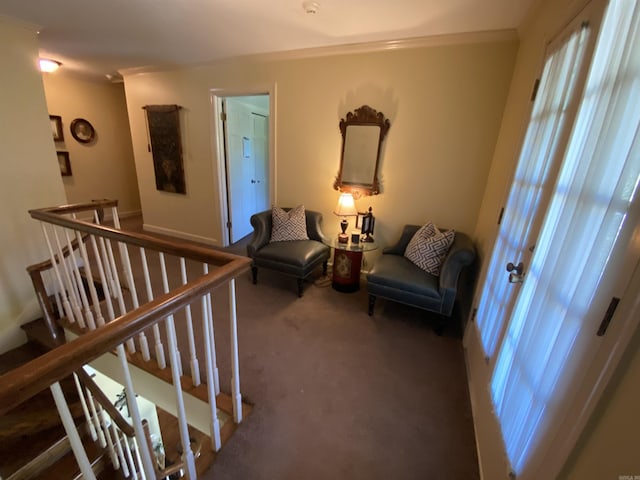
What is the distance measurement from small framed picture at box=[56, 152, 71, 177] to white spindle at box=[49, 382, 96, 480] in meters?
5.23

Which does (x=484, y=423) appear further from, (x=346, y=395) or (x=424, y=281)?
(x=424, y=281)

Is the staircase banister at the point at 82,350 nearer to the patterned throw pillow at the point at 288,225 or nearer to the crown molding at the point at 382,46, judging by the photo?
the patterned throw pillow at the point at 288,225

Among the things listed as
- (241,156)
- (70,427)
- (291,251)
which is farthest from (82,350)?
(241,156)

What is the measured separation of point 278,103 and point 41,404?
3.44 metres

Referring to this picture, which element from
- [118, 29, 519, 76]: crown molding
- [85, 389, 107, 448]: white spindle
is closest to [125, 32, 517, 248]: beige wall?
[118, 29, 519, 76]: crown molding

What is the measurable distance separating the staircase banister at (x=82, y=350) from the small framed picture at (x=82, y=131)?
5318mm

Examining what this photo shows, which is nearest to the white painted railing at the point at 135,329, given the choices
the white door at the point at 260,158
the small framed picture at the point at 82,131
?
the white door at the point at 260,158

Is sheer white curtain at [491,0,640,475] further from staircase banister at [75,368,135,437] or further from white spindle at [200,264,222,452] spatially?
staircase banister at [75,368,135,437]

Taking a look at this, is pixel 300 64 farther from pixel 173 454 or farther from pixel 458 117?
pixel 173 454

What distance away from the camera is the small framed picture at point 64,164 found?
419 cm

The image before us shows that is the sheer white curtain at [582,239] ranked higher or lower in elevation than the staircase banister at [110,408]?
higher

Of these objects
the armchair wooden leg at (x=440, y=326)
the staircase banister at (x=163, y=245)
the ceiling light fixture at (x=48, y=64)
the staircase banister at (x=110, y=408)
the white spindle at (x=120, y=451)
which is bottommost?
the white spindle at (x=120, y=451)

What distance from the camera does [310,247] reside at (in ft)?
9.09

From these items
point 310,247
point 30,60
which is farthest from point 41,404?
point 30,60
